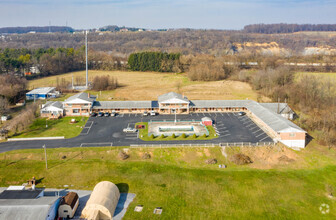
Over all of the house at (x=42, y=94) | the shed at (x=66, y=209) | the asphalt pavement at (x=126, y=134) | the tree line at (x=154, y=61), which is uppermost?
the tree line at (x=154, y=61)

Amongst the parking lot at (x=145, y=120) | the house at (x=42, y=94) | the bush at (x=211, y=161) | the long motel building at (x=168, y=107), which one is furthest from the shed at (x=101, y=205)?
the house at (x=42, y=94)

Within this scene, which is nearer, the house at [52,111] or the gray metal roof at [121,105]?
the house at [52,111]

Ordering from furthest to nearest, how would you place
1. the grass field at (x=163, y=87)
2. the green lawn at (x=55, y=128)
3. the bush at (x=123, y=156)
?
1. the grass field at (x=163, y=87)
2. the green lawn at (x=55, y=128)
3. the bush at (x=123, y=156)

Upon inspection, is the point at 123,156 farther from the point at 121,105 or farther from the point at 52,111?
the point at 52,111

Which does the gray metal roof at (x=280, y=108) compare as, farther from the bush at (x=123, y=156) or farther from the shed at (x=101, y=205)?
the shed at (x=101, y=205)

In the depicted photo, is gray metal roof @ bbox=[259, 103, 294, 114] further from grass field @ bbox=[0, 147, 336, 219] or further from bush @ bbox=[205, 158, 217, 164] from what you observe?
bush @ bbox=[205, 158, 217, 164]

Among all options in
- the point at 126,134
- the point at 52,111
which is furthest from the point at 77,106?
the point at 126,134

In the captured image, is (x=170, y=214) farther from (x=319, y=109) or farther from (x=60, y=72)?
(x=60, y=72)

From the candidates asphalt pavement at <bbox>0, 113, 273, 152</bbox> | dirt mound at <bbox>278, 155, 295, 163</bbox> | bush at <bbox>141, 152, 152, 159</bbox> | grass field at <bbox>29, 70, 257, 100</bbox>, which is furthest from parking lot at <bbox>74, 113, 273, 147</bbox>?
grass field at <bbox>29, 70, 257, 100</bbox>
